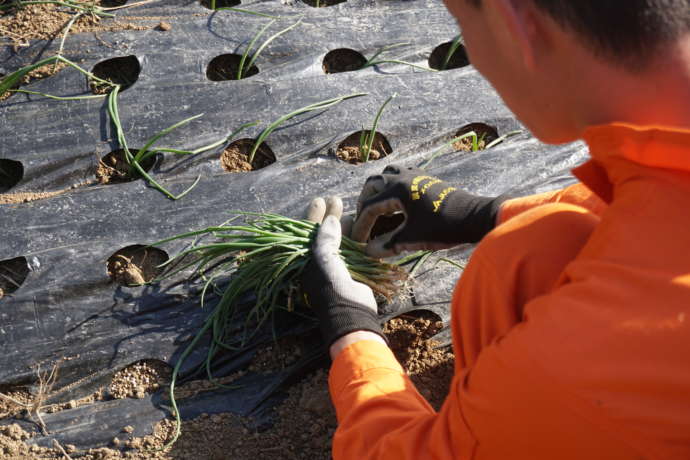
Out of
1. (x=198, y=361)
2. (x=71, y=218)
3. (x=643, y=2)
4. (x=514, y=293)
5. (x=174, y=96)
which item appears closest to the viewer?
(x=643, y=2)

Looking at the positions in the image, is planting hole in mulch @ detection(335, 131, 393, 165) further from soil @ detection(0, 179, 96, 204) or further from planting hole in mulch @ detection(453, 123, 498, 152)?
soil @ detection(0, 179, 96, 204)

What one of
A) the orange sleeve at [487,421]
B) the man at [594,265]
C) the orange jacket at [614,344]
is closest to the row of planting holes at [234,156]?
the orange sleeve at [487,421]

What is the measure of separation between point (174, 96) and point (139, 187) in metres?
0.31

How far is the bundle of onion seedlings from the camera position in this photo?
1.74 meters

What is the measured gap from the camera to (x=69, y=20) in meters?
2.17

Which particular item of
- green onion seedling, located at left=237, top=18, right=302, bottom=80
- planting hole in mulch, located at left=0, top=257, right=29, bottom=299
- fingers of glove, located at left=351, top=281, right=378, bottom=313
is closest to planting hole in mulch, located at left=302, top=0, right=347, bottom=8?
green onion seedling, located at left=237, top=18, right=302, bottom=80

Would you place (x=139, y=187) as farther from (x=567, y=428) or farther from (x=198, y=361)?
(x=567, y=428)

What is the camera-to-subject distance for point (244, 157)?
2.06 m

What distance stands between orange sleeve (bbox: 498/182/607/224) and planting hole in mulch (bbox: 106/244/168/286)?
2.93 feet

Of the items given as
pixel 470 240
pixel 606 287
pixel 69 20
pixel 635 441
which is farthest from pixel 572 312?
pixel 69 20

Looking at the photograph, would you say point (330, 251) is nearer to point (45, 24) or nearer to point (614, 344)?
point (614, 344)

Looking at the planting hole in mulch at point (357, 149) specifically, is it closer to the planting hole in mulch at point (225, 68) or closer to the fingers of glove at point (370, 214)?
the fingers of glove at point (370, 214)

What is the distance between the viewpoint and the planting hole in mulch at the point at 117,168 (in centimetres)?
199

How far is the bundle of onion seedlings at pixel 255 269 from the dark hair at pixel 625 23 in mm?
1046
